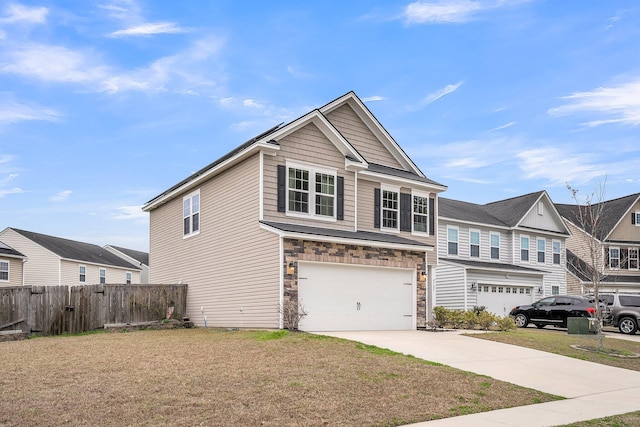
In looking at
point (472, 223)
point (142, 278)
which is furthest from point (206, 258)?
point (142, 278)

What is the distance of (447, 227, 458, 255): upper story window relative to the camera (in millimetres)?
33375

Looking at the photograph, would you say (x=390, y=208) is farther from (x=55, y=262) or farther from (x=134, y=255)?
(x=134, y=255)

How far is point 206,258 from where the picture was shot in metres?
22.8

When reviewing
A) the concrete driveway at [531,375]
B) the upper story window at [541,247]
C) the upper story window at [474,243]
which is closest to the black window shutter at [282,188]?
the concrete driveway at [531,375]

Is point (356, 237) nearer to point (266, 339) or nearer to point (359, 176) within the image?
point (359, 176)

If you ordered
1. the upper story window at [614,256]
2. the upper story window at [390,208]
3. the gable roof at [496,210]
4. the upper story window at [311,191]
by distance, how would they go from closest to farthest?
the upper story window at [311,191] < the upper story window at [390,208] < the gable roof at [496,210] < the upper story window at [614,256]

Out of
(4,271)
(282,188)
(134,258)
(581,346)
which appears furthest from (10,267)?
(581,346)

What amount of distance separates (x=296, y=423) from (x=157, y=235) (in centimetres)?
2175

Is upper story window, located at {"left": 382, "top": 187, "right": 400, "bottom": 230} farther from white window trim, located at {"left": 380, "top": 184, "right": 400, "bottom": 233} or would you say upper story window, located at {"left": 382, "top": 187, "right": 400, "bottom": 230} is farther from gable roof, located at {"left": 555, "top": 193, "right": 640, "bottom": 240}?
gable roof, located at {"left": 555, "top": 193, "right": 640, "bottom": 240}

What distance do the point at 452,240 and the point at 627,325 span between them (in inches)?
395

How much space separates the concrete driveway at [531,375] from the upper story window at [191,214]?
9563mm

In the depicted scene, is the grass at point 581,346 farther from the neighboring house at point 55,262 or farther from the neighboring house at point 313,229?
the neighboring house at point 55,262

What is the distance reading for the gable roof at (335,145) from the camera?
64.0 feet

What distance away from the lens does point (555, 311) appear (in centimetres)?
2764
